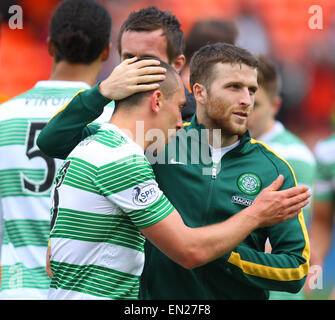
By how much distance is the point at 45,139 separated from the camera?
9.20 ft

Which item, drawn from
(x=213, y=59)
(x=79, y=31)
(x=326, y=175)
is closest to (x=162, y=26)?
(x=79, y=31)

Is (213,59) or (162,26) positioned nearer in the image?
(213,59)

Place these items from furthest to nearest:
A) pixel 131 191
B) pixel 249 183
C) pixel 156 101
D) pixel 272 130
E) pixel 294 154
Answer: pixel 272 130 → pixel 294 154 → pixel 249 183 → pixel 156 101 → pixel 131 191

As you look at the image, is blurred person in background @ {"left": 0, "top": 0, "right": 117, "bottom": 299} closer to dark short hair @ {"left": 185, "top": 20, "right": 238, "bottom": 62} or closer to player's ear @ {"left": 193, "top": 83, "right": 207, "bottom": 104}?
player's ear @ {"left": 193, "top": 83, "right": 207, "bottom": 104}

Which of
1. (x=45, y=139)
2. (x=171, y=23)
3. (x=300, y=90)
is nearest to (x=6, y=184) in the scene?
(x=45, y=139)

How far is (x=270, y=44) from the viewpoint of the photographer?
10.0 metres

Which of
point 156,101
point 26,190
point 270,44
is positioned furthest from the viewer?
point 270,44

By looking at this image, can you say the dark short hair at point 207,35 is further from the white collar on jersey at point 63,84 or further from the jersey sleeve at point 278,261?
the jersey sleeve at point 278,261

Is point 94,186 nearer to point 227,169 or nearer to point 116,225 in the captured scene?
point 116,225

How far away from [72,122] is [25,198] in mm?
868

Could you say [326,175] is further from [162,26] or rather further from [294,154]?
[162,26]

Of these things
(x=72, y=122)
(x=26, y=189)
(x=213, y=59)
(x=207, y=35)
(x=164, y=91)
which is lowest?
(x=26, y=189)

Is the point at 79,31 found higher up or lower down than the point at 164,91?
higher up

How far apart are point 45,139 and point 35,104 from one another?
0.78 meters
